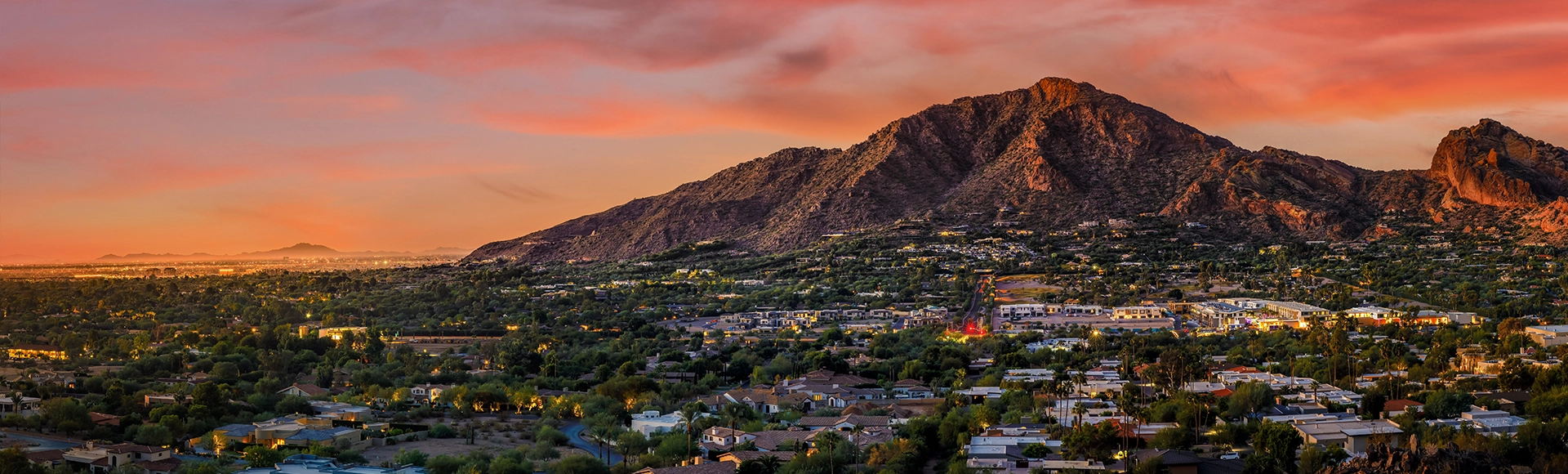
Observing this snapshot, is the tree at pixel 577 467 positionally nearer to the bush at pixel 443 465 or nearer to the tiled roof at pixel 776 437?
the bush at pixel 443 465

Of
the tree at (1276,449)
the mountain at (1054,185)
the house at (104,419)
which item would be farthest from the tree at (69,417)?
the mountain at (1054,185)

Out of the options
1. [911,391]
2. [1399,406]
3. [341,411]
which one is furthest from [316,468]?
[1399,406]

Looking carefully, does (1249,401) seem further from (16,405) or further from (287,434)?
(16,405)

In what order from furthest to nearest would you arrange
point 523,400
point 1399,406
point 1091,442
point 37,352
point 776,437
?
point 37,352 → point 523,400 → point 1399,406 → point 776,437 → point 1091,442


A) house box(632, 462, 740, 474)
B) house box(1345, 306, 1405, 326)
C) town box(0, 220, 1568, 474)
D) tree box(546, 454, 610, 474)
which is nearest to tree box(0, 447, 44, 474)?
town box(0, 220, 1568, 474)

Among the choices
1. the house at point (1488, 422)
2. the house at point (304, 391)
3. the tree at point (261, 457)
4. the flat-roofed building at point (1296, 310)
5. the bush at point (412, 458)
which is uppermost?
the flat-roofed building at point (1296, 310)

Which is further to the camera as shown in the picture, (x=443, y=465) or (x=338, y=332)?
(x=338, y=332)

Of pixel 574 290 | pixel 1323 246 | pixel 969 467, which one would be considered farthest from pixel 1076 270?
pixel 969 467
